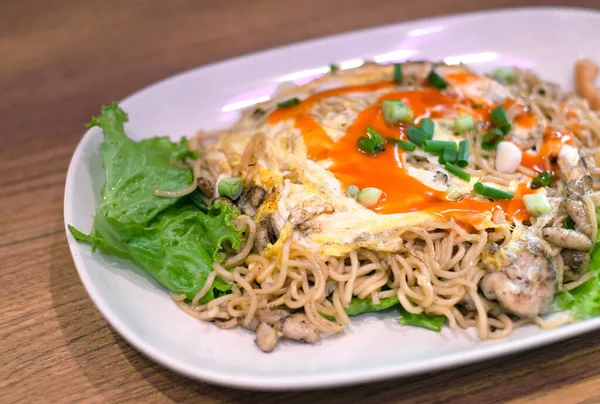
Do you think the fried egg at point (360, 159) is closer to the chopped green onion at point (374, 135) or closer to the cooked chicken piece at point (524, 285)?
the chopped green onion at point (374, 135)

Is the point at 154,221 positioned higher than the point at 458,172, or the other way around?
the point at 458,172

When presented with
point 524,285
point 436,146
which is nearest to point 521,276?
point 524,285

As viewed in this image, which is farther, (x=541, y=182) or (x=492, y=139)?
(x=492, y=139)

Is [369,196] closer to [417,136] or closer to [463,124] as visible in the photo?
[417,136]

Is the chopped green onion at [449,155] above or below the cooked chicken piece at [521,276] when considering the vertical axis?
above

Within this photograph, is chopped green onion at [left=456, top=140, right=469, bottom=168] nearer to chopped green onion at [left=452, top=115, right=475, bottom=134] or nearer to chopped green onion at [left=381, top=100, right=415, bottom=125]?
chopped green onion at [left=452, top=115, right=475, bottom=134]

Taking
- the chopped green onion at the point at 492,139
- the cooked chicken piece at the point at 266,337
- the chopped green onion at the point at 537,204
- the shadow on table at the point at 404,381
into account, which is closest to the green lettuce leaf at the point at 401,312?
the shadow on table at the point at 404,381

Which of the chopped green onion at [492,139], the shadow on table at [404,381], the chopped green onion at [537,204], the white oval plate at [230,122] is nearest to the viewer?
the white oval plate at [230,122]
